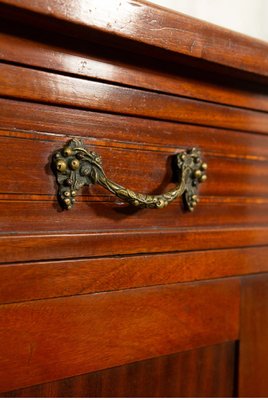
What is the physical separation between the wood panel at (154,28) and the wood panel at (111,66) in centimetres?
2

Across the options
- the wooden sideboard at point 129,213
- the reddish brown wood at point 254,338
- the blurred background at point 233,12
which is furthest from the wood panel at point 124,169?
the blurred background at point 233,12

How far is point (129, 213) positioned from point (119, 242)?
0.03 meters

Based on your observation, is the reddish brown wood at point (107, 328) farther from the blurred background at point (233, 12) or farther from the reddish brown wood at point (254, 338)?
the blurred background at point (233, 12)

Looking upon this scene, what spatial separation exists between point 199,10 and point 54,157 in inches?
18.3

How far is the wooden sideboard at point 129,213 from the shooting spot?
1.14 ft

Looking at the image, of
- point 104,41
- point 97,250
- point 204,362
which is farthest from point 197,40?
point 204,362

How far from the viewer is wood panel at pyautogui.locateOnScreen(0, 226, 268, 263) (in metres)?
0.35

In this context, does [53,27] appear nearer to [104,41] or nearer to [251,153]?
[104,41]

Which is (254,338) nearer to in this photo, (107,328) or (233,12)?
(107,328)

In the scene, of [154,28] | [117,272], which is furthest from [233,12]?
[117,272]

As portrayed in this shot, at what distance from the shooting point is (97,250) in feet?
1.28

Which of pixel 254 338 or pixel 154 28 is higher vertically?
pixel 154 28

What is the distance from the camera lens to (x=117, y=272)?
404 mm

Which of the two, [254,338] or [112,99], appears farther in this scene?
[254,338]
